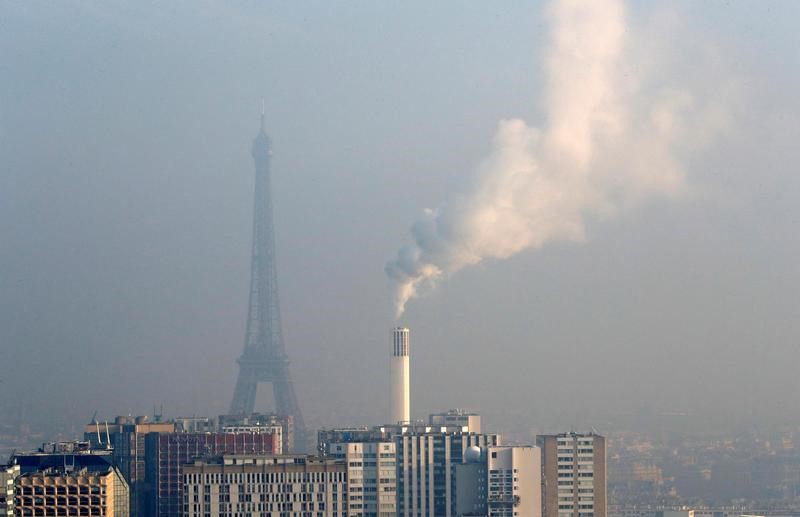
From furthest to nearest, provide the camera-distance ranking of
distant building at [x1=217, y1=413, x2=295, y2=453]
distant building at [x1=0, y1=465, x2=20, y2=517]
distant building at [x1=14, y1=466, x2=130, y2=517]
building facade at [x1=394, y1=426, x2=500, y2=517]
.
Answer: distant building at [x1=217, y1=413, x2=295, y2=453] < building facade at [x1=394, y1=426, x2=500, y2=517] < distant building at [x1=14, y1=466, x2=130, y2=517] < distant building at [x1=0, y1=465, x2=20, y2=517]

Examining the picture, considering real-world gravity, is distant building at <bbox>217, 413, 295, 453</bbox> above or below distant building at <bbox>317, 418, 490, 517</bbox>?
above

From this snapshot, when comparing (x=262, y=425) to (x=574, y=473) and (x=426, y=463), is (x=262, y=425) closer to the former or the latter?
(x=426, y=463)

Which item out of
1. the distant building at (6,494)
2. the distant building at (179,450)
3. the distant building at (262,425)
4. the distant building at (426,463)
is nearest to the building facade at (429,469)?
the distant building at (426,463)

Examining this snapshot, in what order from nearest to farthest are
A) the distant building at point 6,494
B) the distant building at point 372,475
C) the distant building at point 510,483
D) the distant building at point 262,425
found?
the distant building at point 6,494, the distant building at point 510,483, the distant building at point 372,475, the distant building at point 262,425

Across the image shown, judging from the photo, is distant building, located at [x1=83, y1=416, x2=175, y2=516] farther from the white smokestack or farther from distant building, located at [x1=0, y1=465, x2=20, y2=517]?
distant building, located at [x1=0, y1=465, x2=20, y2=517]

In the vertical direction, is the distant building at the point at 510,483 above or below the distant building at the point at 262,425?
below

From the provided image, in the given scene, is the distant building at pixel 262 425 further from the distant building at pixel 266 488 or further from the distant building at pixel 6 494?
the distant building at pixel 6 494

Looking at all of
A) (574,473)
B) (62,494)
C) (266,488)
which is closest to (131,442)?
(574,473)

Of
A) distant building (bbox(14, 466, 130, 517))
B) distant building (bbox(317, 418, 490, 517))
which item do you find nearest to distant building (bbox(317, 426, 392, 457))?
distant building (bbox(317, 418, 490, 517))
